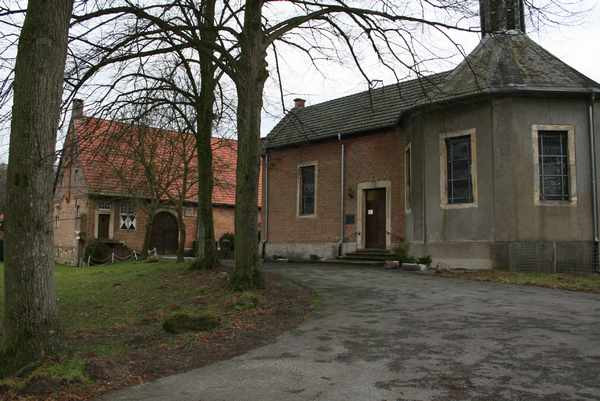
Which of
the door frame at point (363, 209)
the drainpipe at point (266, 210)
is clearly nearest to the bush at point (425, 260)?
the door frame at point (363, 209)

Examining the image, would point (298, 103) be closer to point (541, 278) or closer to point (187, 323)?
point (541, 278)

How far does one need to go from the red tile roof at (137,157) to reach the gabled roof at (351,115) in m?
2.64

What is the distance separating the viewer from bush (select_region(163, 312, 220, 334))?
7.41 m

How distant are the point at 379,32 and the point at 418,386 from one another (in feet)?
24.3

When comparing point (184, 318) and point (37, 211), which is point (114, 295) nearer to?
point (184, 318)

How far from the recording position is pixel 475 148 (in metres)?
15.2

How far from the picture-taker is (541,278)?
12867 millimetres

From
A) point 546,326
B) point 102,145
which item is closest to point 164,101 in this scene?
point 102,145

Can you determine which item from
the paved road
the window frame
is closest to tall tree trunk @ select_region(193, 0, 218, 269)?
the paved road

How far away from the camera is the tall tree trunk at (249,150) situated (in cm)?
1032

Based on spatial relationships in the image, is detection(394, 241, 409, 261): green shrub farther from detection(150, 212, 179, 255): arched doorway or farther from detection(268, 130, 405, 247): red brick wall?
detection(150, 212, 179, 255): arched doorway

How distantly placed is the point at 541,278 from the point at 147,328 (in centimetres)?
956

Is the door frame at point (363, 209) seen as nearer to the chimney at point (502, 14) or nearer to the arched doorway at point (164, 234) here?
the chimney at point (502, 14)

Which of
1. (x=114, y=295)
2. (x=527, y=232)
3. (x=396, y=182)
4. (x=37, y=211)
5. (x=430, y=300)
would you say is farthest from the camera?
(x=396, y=182)
